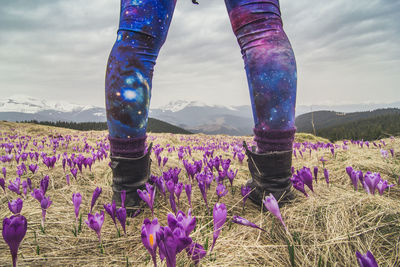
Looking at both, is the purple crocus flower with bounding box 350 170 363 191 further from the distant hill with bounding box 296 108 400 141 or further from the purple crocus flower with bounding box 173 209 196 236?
the purple crocus flower with bounding box 173 209 196 236

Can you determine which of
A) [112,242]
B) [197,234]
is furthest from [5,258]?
[197,234]

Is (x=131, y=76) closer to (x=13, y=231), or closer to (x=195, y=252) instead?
(x=13, y=231)

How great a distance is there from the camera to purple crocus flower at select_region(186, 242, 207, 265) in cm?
80

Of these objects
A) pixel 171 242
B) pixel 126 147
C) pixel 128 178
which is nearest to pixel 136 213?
pixel 128 178

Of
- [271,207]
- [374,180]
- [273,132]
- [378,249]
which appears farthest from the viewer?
[273,132]

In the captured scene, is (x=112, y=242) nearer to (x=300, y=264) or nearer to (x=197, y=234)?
(x=197, y=234)

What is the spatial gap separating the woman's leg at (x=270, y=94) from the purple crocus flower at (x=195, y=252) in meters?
0.89

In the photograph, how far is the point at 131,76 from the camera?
1634mm

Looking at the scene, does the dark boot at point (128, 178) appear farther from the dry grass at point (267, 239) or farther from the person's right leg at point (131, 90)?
the dry grass at point (267, 239)

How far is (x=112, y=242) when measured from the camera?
1157 mm

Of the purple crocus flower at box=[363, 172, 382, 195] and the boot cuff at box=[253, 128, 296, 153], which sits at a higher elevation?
the boot cuff at box=[253, 128, 296, 153]

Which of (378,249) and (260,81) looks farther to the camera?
(260,81)

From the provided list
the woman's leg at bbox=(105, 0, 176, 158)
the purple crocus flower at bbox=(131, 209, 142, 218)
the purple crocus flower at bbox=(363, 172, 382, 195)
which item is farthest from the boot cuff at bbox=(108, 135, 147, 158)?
the purple crocus flower at bbox=(363, 172, 382, 195)

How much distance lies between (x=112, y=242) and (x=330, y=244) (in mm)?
1038
